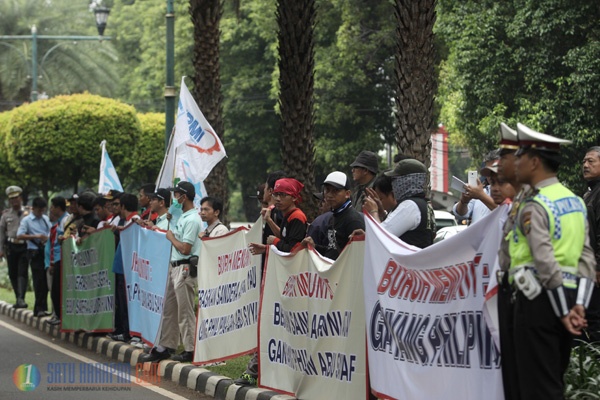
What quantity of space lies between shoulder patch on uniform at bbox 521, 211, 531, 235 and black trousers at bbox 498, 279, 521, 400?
384 mm

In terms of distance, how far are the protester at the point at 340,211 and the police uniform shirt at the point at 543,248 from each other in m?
2.98

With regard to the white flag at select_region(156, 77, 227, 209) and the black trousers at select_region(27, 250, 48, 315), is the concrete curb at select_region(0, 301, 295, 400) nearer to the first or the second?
the black trousers at select_region(27, 250, 48, 315)

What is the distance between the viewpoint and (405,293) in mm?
7414

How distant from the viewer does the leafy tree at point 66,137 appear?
3334 cm

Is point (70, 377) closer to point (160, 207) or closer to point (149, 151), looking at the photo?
point (160, 207)

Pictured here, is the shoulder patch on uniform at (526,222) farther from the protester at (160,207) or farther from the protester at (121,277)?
the protester at (121,277)

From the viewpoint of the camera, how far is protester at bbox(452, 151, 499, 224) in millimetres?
7355

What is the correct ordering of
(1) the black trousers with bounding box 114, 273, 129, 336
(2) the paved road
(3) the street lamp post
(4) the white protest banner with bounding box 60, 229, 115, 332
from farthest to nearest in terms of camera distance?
(3) the street lamp post, (4) the white protest banner with bounding box 60, 229, 115, 332, (1) the black trousers with bounding box 114, 273, 129, 336, (2) the paved road

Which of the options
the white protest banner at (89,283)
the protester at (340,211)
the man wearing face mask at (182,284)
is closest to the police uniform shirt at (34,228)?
the white protest banner at (89,283)

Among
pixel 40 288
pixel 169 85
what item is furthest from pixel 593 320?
pixel 40 288

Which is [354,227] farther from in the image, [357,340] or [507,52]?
[507,52]

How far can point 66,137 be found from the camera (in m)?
33.3

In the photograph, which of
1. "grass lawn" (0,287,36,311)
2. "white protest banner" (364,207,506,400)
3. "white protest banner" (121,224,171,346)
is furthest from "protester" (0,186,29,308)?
"white protest banner" (364,207,506,400)

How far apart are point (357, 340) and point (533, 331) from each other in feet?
8.14
